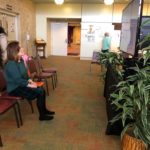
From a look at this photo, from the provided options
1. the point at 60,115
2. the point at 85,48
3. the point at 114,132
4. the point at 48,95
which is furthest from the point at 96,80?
the point at 85,48

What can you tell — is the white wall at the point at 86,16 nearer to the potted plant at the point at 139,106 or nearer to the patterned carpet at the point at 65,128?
the patterned carpet at the point at 65,128

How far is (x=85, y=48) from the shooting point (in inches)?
419

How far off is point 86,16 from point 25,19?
3187mm

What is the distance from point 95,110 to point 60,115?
699 mm

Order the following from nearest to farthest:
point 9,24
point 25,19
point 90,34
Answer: point 9,24 → point 25,19 → point 90,34

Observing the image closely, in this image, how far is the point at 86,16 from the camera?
10.2 meters

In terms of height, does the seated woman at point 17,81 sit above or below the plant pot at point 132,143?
above

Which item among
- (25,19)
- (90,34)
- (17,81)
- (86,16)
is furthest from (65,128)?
(86,16)

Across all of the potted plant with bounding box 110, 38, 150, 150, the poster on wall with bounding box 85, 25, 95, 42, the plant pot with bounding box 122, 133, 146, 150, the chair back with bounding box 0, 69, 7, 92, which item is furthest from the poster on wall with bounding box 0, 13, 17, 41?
the plant pot with bounding box 122, 133, 146, 150

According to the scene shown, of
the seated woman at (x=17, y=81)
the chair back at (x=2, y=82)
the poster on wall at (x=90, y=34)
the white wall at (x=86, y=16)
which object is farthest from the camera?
the poster on wall at (x=90, y=34)

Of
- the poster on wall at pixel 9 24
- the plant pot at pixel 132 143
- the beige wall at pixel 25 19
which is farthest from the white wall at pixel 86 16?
the plant pot at pixel 132 143

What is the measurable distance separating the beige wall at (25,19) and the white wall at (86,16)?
50cm

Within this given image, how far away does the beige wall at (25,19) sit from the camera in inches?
313

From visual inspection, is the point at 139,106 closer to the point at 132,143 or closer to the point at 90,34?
the point at 132,143
